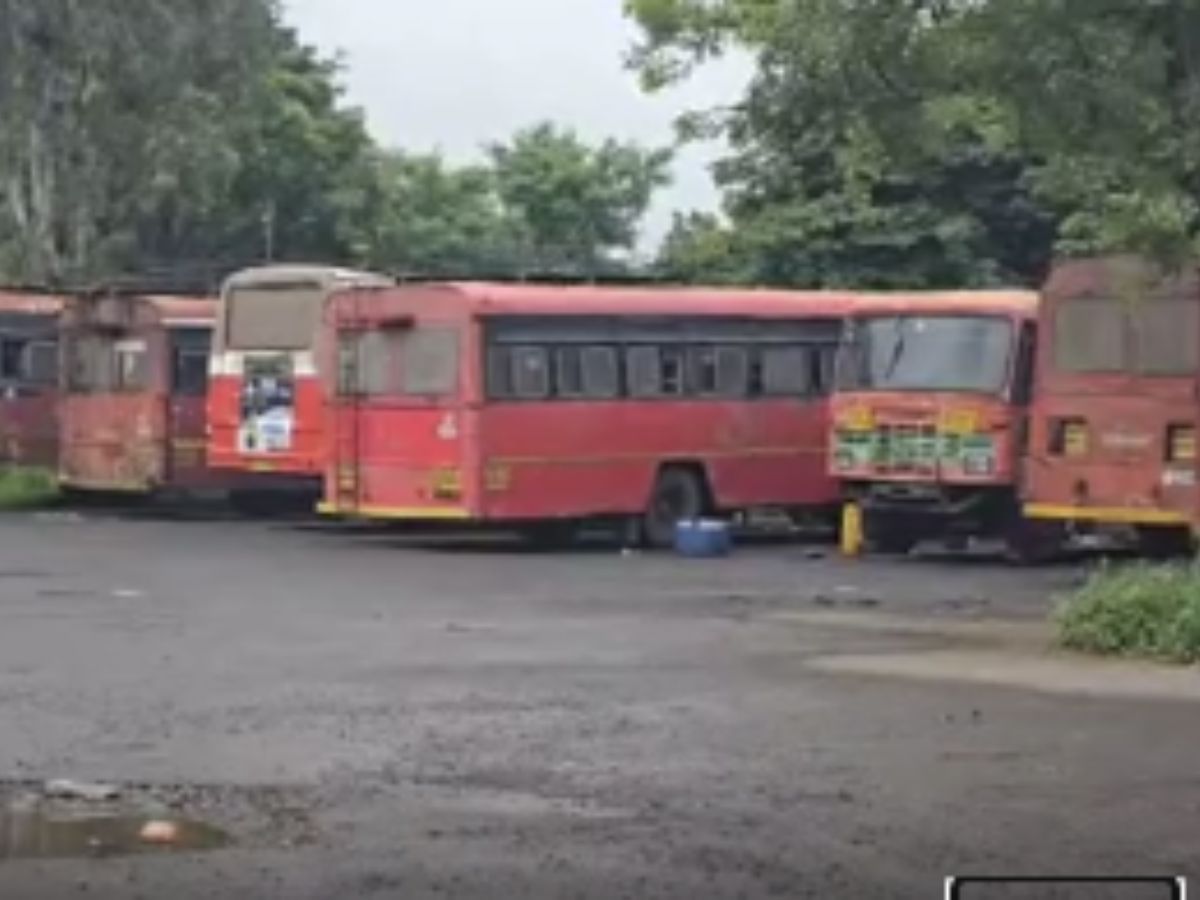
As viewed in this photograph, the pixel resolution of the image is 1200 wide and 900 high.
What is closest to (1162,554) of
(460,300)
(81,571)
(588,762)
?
(460,300)

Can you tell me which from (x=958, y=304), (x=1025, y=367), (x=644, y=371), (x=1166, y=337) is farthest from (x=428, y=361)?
(x=1166, y=337)

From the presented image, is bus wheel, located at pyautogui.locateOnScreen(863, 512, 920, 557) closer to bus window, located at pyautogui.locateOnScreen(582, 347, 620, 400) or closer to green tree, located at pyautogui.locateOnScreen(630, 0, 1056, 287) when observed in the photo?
bus window, located at pyautogui.locateOnScreen(582, 347, 620, 400)

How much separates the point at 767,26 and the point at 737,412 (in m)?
12.3

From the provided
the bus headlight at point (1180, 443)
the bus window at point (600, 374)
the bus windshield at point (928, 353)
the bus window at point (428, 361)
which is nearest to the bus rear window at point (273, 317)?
the bus window at point (428, 361)

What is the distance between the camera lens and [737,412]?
29578 mm

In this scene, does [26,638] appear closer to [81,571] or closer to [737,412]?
[81,571]

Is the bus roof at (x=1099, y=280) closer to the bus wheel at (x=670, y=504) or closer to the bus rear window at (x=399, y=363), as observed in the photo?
the bus wheel at (x=670, y=504)

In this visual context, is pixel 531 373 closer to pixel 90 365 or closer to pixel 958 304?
pixel 958 304

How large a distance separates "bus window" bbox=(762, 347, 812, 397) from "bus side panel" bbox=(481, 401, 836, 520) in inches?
5.7

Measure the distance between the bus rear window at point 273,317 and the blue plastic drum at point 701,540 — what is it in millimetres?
5383

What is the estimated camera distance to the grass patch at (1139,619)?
16359mm

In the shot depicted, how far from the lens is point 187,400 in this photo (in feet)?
109

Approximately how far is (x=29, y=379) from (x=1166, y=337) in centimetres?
1667

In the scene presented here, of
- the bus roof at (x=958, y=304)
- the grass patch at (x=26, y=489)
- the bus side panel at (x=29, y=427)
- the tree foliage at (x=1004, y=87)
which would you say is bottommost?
the grass patch at (x=26, y=489)
